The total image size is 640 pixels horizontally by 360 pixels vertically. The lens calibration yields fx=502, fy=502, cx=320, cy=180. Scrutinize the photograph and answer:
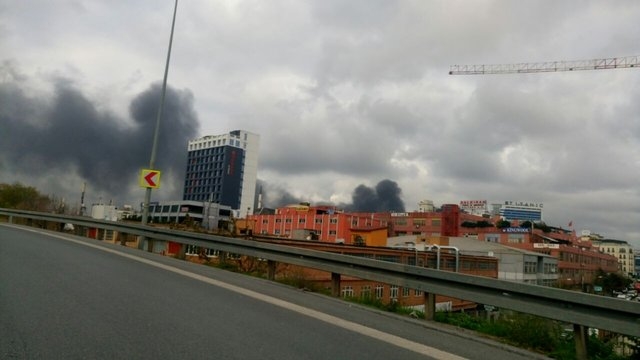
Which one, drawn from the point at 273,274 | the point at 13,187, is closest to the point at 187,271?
the point at 273,274

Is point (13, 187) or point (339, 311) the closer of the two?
point (339, 311)

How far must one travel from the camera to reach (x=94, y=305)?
671 cm

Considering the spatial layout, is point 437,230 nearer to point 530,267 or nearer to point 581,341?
point 530,267

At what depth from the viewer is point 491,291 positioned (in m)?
6.92

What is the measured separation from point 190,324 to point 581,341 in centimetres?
465

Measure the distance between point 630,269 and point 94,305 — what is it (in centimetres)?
19419

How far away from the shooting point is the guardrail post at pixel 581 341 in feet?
19.3

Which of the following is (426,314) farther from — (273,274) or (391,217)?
(391,217)

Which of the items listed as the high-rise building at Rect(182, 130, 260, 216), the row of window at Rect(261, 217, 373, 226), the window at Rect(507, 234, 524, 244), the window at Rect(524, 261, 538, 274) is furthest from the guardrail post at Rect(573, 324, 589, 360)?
the high-rise building at Rect(182, 130, 260, 216)

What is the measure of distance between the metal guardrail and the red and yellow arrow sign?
916 cm

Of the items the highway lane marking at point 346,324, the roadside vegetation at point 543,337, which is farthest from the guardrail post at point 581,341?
the highway lane marking at point 346,324

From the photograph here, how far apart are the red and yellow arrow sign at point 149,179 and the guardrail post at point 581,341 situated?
55.2ft

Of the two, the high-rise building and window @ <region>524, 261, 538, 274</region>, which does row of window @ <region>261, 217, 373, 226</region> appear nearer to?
window @ <region>524, 261, 538, 274</region>

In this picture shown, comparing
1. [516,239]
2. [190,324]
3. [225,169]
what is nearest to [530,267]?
[516,239]
